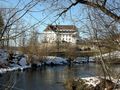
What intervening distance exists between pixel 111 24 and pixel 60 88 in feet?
41.1

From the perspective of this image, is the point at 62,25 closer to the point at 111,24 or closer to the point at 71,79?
the point at 111,24

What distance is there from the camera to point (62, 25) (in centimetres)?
175

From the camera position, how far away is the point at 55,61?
33.3 m

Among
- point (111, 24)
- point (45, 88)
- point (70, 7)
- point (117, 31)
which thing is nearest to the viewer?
point (70, 7)

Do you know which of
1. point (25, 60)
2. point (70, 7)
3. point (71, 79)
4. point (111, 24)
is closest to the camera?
point (70, 7)

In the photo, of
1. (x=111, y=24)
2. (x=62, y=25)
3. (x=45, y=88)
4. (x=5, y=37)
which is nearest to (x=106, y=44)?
(x=111, y=24)

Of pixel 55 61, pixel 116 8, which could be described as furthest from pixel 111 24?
pixel 55 61

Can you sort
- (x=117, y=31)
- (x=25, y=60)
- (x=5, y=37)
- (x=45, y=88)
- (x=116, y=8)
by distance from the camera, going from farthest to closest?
(x=25, y=60) → (x=45, y=88) → (x=117, y=31) → (x=116, y=8) → (x=5, y=37)

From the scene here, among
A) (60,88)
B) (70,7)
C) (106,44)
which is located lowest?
(60,88)

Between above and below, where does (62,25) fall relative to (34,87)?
above

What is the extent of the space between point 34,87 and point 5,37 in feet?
44.2

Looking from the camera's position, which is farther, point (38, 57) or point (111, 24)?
point (38, 57)

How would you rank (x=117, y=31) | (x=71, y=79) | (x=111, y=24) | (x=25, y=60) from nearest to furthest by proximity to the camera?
(x=111, y=24) → (x=117, y=31) → (x=71, y=79) → (x=25, y=60)

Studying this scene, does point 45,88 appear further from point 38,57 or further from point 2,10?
point 38,57
